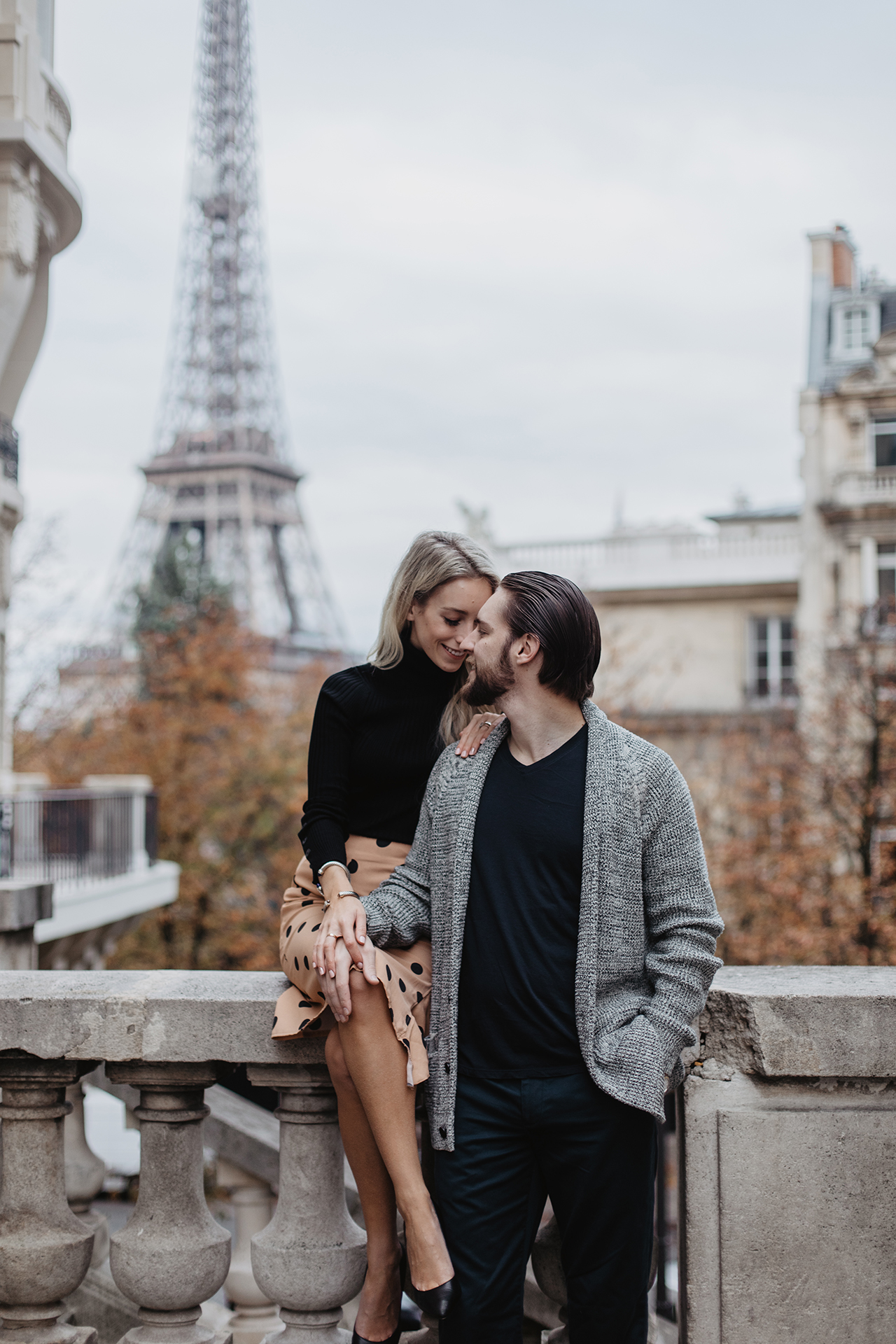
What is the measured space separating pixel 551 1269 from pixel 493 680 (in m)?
1.35

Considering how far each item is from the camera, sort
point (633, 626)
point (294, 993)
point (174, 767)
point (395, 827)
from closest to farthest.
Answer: point (294, 993) < point (395, 827) < point (174, 767) < point (633, 626)

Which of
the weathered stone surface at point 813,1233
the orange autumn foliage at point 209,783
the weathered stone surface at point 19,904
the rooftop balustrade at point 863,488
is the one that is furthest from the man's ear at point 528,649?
the rooftop balustrade at point 863,488

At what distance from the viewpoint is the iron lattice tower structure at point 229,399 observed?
4694 centimetres

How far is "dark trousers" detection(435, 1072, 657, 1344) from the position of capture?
247 cm

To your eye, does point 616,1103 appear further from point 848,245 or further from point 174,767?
point 848,245

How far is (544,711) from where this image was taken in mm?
2676

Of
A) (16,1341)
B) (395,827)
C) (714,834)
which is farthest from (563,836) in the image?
(714,834)

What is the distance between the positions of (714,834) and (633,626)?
769 cm

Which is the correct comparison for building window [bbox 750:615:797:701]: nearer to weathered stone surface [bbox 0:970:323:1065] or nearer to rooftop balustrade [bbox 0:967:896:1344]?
rooftop balustrade [bbox 0:967:896:1344]

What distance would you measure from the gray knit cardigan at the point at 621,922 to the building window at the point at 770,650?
87.3 feet

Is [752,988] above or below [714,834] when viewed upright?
above

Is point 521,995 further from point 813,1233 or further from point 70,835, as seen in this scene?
point 70,835

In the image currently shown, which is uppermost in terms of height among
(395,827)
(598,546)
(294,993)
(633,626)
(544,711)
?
(598,546)

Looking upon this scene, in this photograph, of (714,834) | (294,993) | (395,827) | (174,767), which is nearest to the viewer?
(294,993)
